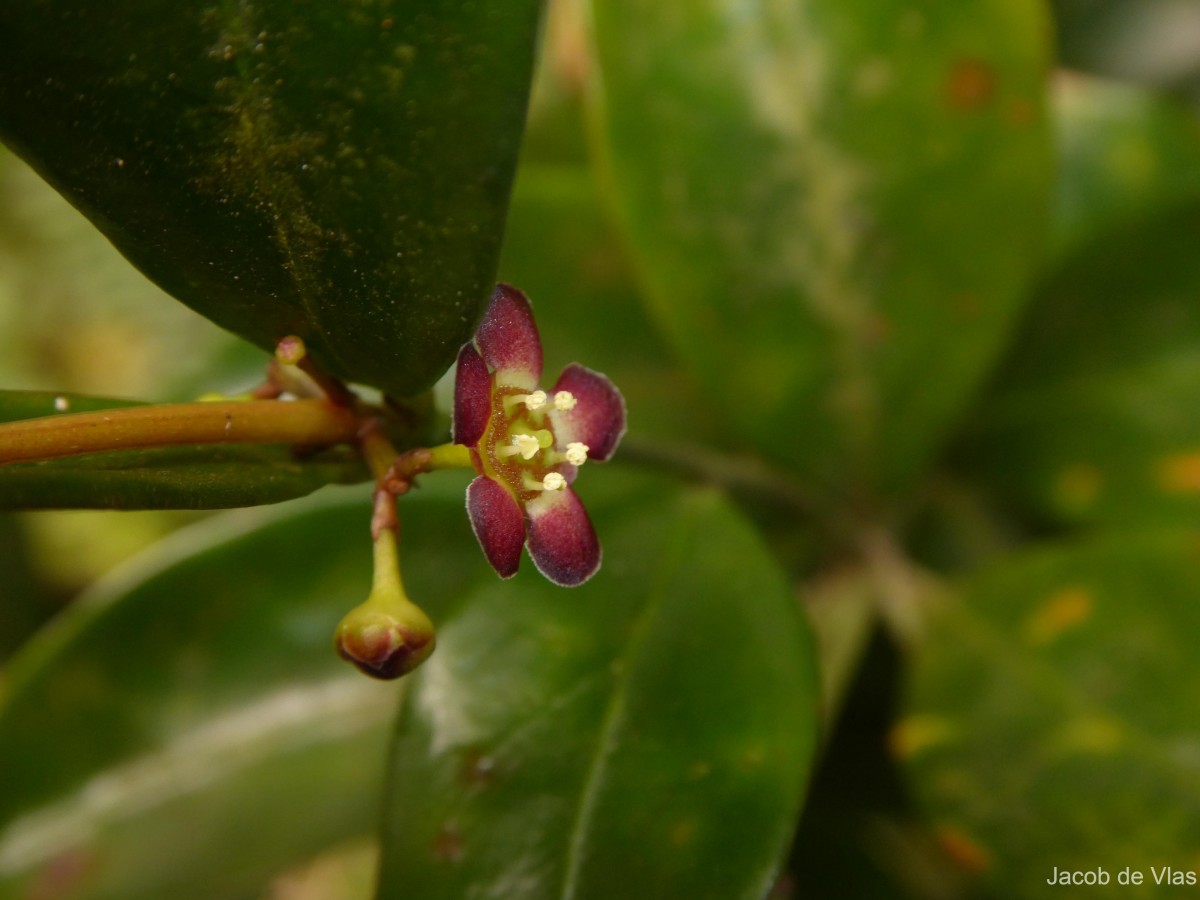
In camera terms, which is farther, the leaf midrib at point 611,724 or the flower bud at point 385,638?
the leaf midrib at point 611,724

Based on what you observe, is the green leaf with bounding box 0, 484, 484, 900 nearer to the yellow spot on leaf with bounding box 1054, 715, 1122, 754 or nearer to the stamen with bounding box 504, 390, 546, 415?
the stamen with bounding box 504, 390, 546, 415

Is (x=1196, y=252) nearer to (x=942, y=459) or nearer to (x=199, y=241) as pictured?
(x=942, y=459)

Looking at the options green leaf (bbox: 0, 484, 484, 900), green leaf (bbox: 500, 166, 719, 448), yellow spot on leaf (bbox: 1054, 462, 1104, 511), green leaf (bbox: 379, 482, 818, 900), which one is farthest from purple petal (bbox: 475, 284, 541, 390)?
yellow spot on leaf (bbox: 1054, 462, 1104, 511)

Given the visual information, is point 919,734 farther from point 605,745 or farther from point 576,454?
point 576,454

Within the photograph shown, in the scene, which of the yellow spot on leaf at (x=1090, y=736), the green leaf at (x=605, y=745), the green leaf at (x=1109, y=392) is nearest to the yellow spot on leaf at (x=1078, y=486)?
the green leaf at (x=1109, y=392)

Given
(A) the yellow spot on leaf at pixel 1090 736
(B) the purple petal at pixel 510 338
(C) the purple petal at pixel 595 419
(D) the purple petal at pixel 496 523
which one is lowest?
(A) the yellow spot on leaf at pixel 1090 736

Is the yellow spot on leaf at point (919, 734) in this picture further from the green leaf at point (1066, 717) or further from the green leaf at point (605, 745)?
the green leaf at point (605, 745)
